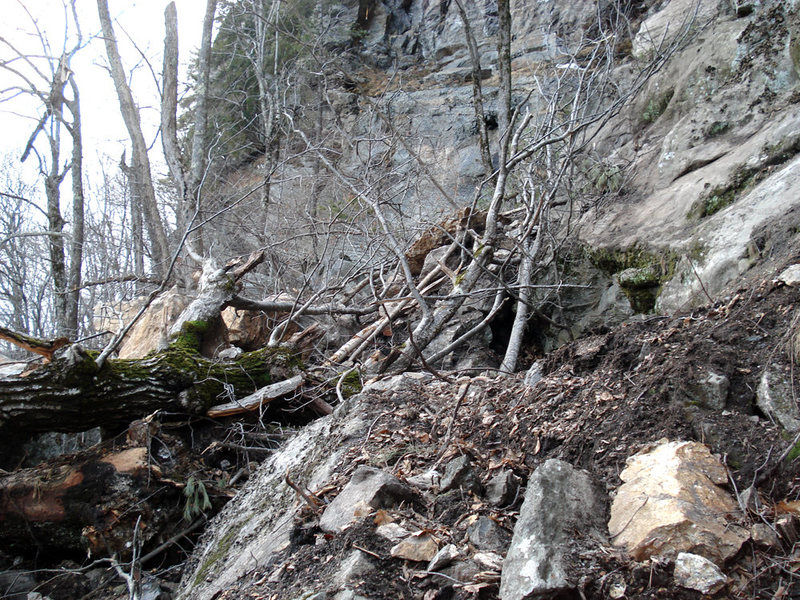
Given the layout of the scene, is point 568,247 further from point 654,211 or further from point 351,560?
point 351,560

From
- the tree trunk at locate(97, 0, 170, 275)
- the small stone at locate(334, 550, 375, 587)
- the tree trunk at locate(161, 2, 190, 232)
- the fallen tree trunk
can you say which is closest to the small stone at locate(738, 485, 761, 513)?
the small stone at locate(334, 550, 375, 587)

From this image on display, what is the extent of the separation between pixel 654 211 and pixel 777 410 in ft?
11.7

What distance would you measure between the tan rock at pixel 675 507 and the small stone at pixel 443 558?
1.73ft

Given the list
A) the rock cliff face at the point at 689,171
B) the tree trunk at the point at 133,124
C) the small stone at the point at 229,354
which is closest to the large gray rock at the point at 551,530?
the rock cliff face at the point at 689,171

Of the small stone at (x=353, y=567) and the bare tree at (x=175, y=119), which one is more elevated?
the bare tree at (x=175, y=119)

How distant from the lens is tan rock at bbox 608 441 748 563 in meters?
1.65

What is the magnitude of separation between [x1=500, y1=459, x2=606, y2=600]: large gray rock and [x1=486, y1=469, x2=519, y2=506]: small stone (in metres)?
0.20

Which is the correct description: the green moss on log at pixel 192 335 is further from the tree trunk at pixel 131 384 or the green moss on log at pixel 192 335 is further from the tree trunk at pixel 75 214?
the tree trunk at pixel 75 214

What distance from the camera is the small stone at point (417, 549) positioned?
196cm

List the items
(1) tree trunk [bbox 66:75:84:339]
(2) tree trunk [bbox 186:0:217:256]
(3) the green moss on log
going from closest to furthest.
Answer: (3) the green moss on log
(1) tree trunk [bbox 66:75:84:339]
(2) tree trunk [bbox 186:0:217:256]

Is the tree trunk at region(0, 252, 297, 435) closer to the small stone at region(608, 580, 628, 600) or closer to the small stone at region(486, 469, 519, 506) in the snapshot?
the small stone at region(486, 469, 519, 506)

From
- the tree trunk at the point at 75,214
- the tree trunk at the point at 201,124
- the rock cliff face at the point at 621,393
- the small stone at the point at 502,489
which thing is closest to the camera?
the rock cliff face at the point at 621,393

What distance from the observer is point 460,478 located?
A: 234cm

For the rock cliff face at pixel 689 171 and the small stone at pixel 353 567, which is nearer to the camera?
the small stone at pixel 353 567
